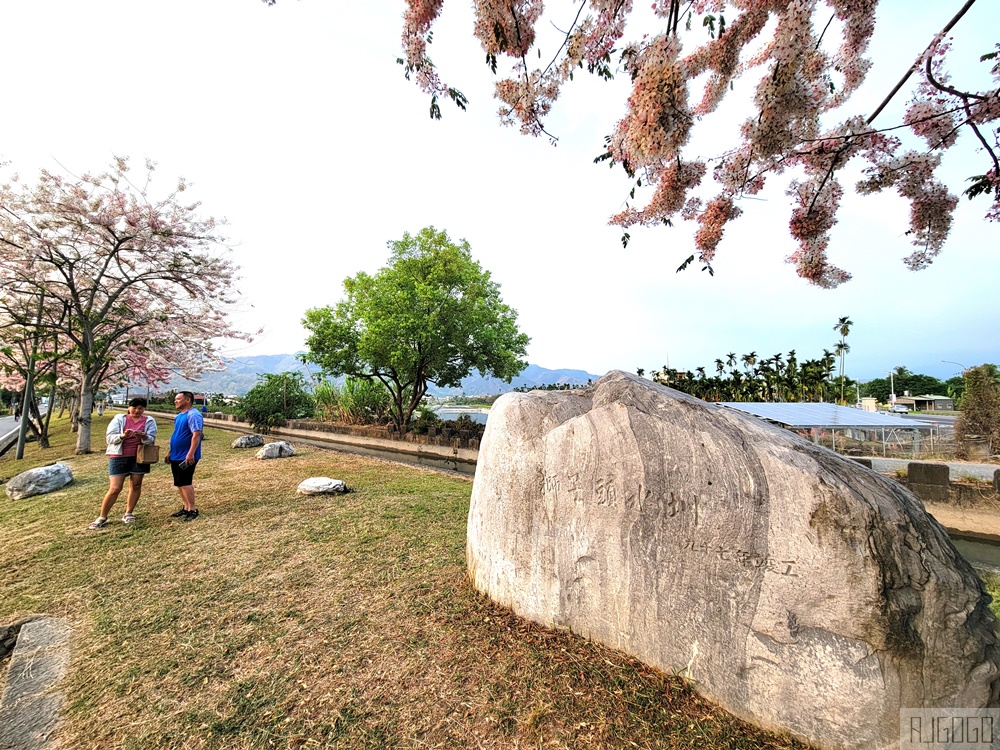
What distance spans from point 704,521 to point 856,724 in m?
1.13

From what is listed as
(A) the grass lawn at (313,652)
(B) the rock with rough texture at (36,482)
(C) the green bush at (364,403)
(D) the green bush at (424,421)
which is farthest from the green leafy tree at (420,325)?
(A) the grass lawn at (313,652)

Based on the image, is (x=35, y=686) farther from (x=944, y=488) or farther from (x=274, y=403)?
(x=274, y=403)

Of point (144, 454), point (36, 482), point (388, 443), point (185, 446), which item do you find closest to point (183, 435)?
point (185, 446)

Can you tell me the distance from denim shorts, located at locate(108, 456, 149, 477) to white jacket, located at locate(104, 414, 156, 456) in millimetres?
90

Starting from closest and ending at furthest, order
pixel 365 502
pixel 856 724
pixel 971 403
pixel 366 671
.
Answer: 1. pixel 856 724
2. pixel 366 671
3. pixel 365 502
4. pixel 971 403

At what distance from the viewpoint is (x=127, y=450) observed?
529 centimetres

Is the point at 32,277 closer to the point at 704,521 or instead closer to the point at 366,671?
the point at 366,671

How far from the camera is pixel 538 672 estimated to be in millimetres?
2590

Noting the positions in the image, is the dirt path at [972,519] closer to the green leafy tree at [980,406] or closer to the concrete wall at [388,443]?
the green leafy tree at [980,406]

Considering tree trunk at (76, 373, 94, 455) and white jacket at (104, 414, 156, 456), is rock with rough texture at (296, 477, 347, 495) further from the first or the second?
tree trunk at (76, 373, 94, 455)

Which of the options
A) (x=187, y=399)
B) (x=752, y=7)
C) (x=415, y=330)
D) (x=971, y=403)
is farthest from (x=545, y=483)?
(x=971, y=403)

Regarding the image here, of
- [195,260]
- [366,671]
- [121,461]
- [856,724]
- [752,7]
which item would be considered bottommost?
[366,671]

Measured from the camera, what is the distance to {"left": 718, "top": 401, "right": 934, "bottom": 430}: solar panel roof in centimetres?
1248

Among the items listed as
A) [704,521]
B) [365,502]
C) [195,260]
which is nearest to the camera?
[704,521]
